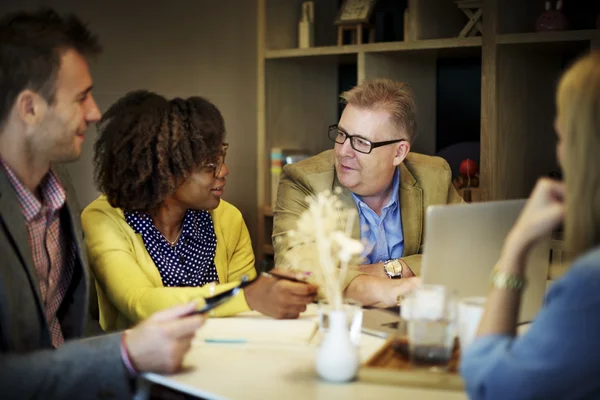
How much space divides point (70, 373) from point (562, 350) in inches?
38.4

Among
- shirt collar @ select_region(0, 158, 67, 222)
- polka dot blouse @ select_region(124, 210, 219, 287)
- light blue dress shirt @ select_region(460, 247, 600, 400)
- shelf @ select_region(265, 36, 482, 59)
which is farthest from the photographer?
shelf @ select_region(265, 36, 482, 59)

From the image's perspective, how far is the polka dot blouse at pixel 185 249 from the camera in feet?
7.93

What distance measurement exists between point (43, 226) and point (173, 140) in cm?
64

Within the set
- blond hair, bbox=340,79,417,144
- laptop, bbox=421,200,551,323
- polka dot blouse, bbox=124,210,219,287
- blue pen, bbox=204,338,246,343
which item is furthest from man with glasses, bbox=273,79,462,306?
blue pen, bbox=204,338,246,343

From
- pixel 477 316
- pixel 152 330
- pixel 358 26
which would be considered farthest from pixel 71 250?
pixel 358 26

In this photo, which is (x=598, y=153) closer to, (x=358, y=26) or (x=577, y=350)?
(x=577, y=350)

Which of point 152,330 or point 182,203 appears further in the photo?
point 182,203

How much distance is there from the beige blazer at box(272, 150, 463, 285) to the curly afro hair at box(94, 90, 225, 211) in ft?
1.30

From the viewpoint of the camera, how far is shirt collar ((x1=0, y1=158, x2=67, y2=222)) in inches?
72.6

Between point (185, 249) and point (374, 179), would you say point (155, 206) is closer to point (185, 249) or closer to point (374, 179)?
point (185, 249)

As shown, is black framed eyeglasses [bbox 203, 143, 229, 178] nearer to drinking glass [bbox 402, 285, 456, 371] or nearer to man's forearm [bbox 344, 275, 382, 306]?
man's forearm [bbox 344, 275, 382, 306]

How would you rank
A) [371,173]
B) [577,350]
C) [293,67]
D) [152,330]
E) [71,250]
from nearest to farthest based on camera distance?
[577,350] → [152,330] → [71,250] → [371,173] → [293,67]

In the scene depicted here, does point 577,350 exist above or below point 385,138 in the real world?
below

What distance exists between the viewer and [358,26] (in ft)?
12.0
